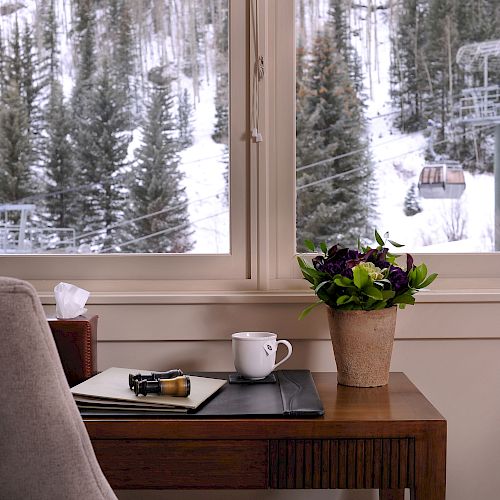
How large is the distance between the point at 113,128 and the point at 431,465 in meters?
1.18

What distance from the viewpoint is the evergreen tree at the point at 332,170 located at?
205 centimetres

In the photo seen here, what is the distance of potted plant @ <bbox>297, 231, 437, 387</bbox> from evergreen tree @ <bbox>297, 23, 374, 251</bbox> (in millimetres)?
330

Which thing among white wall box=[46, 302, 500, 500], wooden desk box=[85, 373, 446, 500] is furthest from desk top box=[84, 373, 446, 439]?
white wall box=[46, 302, 500, 500]

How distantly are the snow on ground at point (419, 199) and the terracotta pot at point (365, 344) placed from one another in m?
0.41

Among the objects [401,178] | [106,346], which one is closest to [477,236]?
[401,178]

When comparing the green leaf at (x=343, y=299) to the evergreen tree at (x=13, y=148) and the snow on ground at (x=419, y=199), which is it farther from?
the evergreen tree at (x=13, y=148)

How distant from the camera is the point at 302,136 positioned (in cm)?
205

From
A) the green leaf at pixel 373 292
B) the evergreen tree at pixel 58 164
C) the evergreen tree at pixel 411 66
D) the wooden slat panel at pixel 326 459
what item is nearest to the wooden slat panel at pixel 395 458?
the wooden slat panel at pixel 326 459

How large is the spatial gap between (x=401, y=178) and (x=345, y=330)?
54cm

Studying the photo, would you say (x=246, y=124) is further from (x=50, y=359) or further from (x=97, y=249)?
(x=50, y=359)

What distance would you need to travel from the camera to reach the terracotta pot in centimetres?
168

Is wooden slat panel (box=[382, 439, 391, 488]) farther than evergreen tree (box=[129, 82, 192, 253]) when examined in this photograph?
No

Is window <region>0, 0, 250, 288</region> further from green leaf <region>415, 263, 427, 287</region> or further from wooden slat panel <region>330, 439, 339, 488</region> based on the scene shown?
wooden slat panel <region>330, 439, 339, 488</region>

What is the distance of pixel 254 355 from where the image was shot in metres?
1.68
